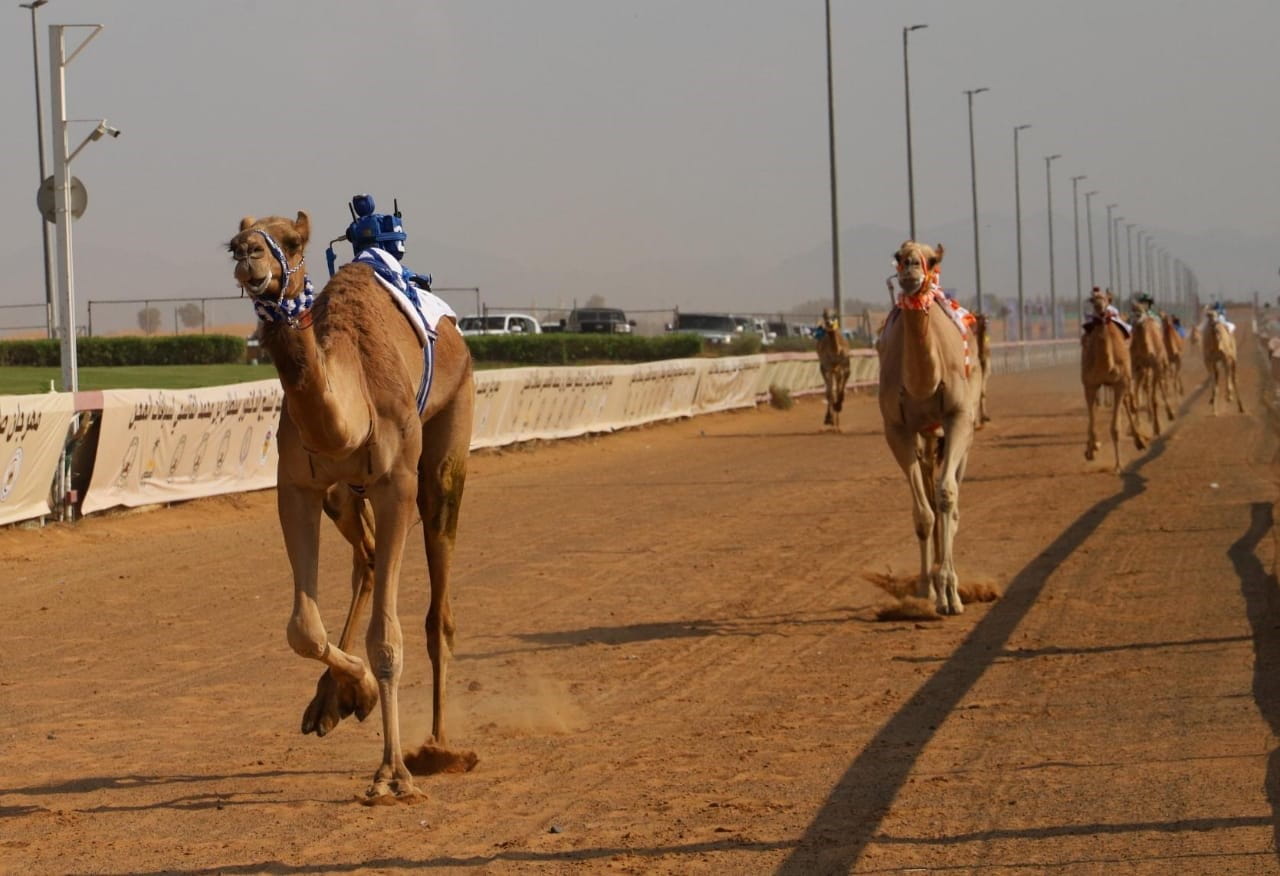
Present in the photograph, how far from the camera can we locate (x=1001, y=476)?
73.5 ft

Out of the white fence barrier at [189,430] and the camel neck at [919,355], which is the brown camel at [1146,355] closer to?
the white fence barrier at [189,430]

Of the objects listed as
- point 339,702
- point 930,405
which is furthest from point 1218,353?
point 339,702

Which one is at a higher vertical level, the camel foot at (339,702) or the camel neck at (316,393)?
the camel neck at (316,393)

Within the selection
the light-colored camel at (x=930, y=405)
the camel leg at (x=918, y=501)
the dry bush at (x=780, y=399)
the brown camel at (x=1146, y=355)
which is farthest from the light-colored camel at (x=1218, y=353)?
the camel leg at (x=918, y=501)

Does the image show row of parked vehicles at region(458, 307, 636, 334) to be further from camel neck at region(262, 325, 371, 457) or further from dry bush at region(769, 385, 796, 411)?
camel neck at region(262, 325, 371, 457)

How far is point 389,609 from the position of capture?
23.8 ft

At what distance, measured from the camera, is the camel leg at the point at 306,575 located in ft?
22.9

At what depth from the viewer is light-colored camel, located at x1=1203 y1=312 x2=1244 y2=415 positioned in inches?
1363

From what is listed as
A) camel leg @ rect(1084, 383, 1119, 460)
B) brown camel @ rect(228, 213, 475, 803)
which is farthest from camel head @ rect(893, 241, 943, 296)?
camel leg @ rect(1084, 383, 1119, 460)

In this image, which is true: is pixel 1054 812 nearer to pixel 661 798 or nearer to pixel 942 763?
pixel 942 763

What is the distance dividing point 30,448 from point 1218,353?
2543 centimetres

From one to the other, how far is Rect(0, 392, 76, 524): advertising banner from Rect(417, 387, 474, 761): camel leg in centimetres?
879

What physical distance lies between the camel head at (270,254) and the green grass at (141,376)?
27661 millimetres

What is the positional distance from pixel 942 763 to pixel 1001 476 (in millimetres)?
15164
